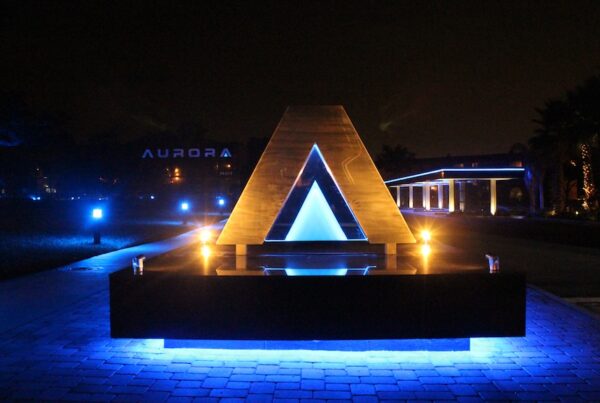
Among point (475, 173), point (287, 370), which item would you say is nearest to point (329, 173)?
point (287, 370)

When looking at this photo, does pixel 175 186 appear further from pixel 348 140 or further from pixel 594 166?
pixel 348 140

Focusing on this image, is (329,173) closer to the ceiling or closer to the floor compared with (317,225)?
closer to the ceiling

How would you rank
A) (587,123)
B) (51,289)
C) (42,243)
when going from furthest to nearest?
(587,123), (42,243), (51,289)

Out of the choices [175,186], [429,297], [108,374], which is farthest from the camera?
[175,186]

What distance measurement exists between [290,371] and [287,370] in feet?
0.15

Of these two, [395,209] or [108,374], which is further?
[395,209]

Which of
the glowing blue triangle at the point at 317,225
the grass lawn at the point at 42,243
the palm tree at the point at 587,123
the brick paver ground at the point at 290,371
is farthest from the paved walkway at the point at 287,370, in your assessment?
the palm tree at the point at 587,123

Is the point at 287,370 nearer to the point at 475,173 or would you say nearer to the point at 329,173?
the point at 329,173

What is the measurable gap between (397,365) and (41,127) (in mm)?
31796

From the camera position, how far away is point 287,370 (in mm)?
4902

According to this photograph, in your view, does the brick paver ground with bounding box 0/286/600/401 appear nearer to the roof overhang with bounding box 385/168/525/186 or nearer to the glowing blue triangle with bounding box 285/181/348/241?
the glowing blue triangle with bounding box 285/181/348/241

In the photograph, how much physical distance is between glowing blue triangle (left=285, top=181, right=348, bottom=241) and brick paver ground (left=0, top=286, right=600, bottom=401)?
3882 mm

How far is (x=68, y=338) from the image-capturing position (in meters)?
5.96

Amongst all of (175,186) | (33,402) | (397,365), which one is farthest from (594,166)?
(175,186)
